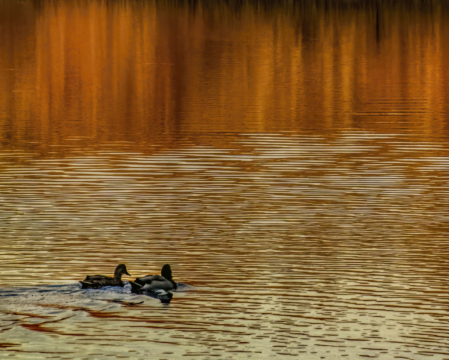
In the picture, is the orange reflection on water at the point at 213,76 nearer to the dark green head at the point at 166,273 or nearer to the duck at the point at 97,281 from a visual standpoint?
the dark green head at the point at 166,273

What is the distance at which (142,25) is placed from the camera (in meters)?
92.1

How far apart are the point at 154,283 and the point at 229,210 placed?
22.7 feet

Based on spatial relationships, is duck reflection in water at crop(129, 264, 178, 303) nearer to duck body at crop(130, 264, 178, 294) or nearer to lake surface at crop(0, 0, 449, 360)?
duck body at crop(130, 264, 178, 294)

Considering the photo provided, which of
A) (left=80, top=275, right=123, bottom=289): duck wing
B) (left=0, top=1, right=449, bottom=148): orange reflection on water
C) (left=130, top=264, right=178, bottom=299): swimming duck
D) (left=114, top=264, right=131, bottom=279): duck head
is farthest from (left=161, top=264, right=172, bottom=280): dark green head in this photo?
(left=0, top=1, right=449, bottom=148): orange reflection on water

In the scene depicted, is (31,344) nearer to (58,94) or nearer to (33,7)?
(58,94)

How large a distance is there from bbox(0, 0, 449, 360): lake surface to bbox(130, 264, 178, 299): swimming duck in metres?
0.15

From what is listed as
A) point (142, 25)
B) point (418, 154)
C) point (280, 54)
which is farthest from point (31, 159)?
point (142, 25)

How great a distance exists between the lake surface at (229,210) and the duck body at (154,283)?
0.15 metres

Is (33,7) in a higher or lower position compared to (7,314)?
higher

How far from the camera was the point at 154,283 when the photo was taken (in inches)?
617

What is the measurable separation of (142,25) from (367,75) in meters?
40.2

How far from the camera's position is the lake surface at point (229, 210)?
47.0ft

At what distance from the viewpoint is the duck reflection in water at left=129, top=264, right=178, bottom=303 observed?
15.7 metres

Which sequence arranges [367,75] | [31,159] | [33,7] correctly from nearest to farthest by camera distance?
1. [31,159]
2. [367,75]
3. [33,7]
